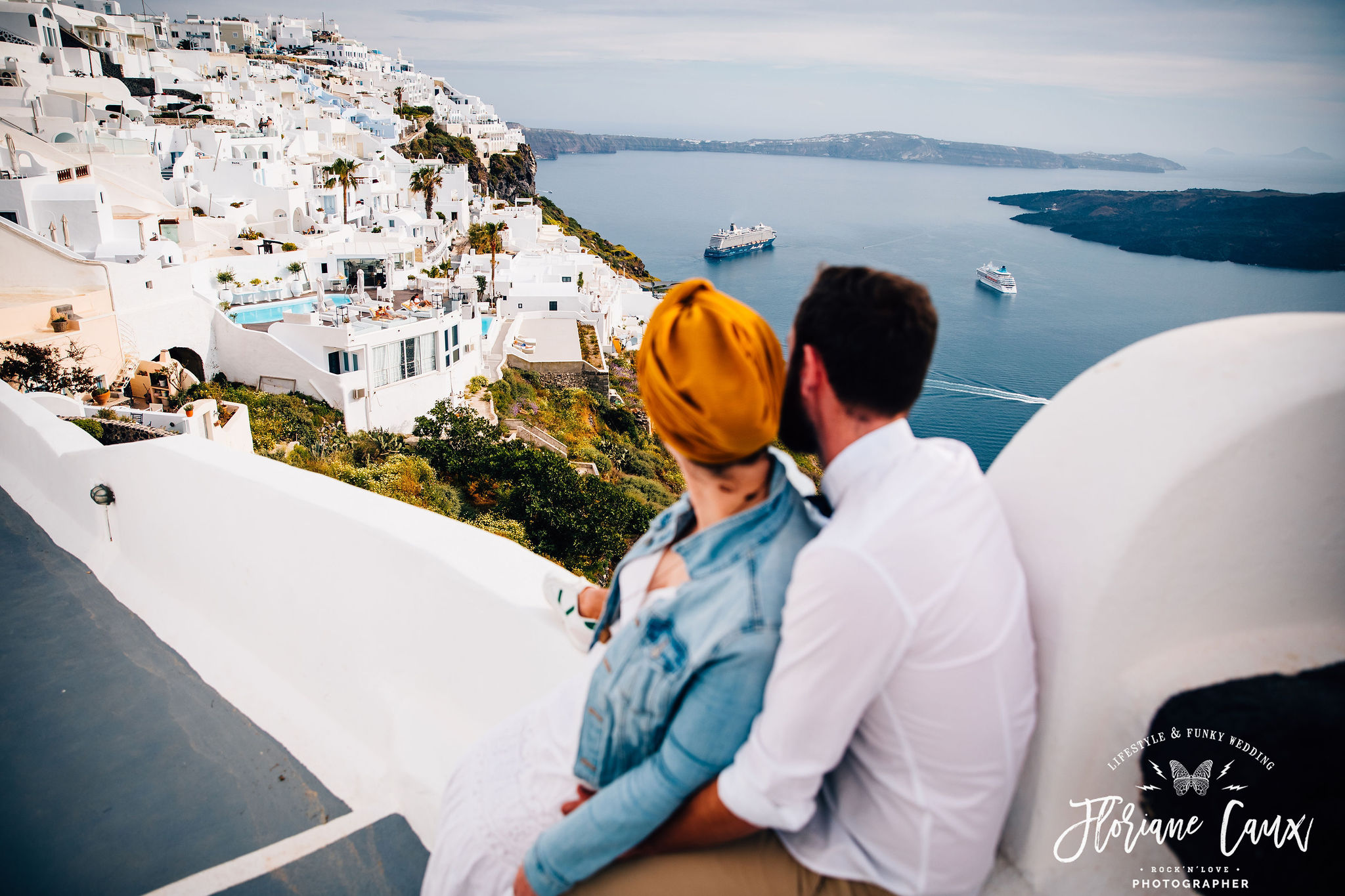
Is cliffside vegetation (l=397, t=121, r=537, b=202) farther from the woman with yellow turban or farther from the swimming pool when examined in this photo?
the woman with yellow turban

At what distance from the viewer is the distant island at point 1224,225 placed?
706 inches

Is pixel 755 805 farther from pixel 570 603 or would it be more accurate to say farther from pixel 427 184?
pixel 427 184

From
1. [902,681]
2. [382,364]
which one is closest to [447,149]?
[382,364]

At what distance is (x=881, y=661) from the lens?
3.55 feet

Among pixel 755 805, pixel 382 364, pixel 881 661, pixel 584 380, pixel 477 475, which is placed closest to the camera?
pixel 881 661

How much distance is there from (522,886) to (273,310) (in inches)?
776

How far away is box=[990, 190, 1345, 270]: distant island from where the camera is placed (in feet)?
58.9

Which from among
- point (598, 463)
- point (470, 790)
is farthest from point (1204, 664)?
point (598, 463)

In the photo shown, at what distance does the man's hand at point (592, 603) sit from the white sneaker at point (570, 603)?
1 cm

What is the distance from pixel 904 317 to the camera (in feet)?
3.78

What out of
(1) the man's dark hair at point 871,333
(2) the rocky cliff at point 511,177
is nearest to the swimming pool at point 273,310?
(1) the man's dark hair at point 871,333

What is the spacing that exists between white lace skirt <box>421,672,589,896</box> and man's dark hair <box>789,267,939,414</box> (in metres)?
0.93

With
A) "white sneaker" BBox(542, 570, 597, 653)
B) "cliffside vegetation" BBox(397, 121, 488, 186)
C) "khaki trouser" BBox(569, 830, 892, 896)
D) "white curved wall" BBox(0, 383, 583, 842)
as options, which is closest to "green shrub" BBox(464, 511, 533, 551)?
"white curved wall" BBox(0, 383, 583, 842)


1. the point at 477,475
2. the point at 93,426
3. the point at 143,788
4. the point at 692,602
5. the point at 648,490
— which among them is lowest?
the point at 648,490
